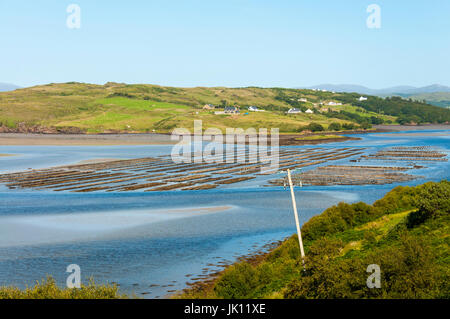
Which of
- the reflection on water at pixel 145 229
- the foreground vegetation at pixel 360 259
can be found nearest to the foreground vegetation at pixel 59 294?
the foreground vegetation at pixel 360 259

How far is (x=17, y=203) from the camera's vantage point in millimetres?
69500

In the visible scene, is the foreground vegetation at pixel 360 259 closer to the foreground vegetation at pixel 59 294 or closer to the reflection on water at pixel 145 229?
the foreground vegetation at pixel 59 294

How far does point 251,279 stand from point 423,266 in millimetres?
11070

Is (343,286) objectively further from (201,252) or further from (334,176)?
(334,176)

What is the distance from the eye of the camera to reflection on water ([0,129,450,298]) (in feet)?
122

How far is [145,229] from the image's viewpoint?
51875 mm

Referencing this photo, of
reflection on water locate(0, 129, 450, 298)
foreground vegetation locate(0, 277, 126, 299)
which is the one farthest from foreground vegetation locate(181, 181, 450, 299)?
reflection on water locate(0, 129, 450, 298)

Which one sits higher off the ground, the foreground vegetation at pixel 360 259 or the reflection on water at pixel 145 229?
the foreground vegetation at pixel 360 259

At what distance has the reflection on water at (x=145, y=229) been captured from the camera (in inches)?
1463

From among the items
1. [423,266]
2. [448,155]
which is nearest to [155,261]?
[423,266]

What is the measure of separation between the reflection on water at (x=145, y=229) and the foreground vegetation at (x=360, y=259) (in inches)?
215

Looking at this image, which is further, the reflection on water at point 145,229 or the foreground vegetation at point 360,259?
the reflection on water at point 145,229

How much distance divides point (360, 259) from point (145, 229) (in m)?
29.8

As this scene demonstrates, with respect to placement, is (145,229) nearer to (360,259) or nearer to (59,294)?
(59,294)
